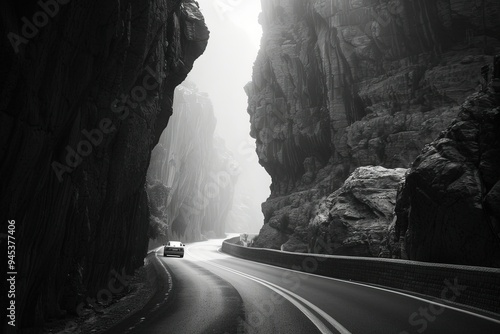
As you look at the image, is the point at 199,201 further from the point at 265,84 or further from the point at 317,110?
the point at 317,110

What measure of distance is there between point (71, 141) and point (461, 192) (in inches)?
491

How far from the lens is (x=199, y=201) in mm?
92250

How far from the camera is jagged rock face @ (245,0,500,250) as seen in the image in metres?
33.2

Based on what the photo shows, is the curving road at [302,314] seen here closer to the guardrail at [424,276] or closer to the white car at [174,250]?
the guardrail at [424,276]

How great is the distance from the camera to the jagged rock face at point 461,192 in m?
11.6

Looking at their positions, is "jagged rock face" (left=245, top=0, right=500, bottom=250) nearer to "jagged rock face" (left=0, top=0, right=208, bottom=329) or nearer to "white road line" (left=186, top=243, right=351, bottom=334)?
"white road line" (left=186, top=243, right=351, bottom=334)

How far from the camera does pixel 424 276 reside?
10.6 m

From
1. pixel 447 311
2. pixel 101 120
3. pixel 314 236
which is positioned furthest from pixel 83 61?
pixel 314 236

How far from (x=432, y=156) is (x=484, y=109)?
101 inches

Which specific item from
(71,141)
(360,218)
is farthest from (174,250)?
(71,141)

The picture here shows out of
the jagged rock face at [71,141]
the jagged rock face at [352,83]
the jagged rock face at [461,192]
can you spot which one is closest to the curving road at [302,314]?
the jagged rock face at [71,141]

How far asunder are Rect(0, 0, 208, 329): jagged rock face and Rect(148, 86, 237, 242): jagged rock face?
106ft

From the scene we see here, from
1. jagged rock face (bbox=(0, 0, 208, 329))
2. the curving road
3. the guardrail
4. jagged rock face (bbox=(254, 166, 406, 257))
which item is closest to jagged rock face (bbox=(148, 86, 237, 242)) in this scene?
jagged rock face (bbox=(254, 166, 406, 257))

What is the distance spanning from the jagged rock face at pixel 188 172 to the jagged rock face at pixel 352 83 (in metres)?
17.8
